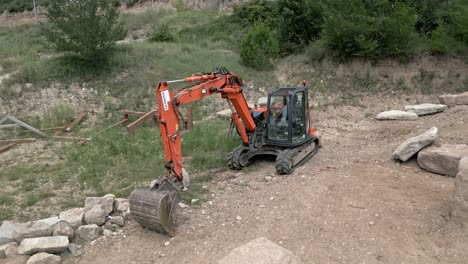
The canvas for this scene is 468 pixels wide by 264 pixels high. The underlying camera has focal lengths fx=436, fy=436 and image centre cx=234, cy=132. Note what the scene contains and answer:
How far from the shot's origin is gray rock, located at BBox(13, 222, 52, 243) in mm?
6160

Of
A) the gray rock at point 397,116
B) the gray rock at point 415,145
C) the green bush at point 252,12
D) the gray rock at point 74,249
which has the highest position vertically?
the green bush at point 252,12

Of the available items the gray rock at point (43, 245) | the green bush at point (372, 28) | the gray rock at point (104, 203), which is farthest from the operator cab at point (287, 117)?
the green bush at point (372, 28)

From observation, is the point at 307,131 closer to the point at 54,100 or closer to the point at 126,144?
the point at 126,144

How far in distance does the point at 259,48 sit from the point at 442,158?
10687mm

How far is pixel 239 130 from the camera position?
905 cm

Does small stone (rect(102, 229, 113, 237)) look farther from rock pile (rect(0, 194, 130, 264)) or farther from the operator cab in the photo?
the operator cab

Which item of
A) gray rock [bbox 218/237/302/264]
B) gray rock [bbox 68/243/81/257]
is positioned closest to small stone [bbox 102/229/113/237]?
gray rock [bbox 68/243/81/257]

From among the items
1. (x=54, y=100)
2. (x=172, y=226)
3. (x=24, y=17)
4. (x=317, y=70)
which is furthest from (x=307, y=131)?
(x=24, y=17)

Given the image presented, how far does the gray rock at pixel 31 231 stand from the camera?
20.2 feet

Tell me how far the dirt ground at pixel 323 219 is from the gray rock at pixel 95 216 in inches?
16.3

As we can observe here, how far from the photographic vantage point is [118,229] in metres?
6.54

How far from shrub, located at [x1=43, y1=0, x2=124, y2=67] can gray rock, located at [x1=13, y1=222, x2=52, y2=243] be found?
35.5 feet

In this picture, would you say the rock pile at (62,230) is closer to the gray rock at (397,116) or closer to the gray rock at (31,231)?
the gray rock at (31,231)

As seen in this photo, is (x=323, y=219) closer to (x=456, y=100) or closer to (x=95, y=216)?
(x=95, y=216)
